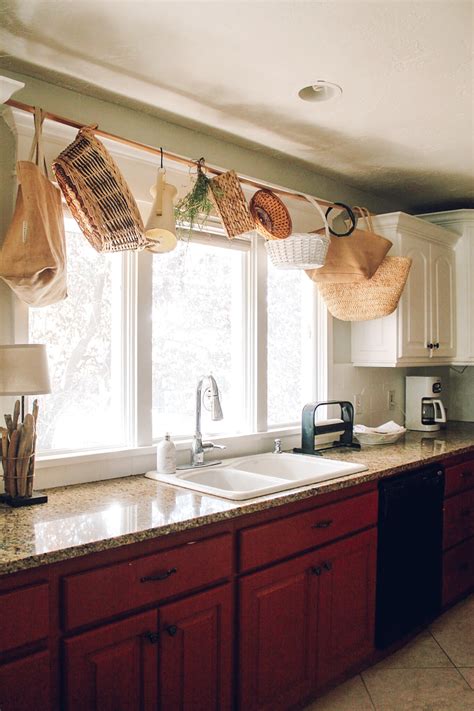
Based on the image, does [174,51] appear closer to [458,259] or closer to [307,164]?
[307,164]

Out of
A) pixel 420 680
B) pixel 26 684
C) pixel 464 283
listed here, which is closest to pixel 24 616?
pixel 26 684

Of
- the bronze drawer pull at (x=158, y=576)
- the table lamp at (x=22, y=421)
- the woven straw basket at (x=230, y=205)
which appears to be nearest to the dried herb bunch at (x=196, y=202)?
the woven straw basket at (x=230, y=205)

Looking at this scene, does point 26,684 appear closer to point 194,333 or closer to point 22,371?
point 22,371

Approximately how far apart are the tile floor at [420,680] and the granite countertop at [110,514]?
0.88m

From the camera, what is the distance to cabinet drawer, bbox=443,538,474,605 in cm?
332

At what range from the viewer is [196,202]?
101 inches

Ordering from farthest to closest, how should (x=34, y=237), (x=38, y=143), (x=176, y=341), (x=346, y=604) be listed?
(x=176, y=341), (x=346, y=604), (x=38, y=143), (x=34, y=237)

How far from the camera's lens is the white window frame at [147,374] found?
8.01ft

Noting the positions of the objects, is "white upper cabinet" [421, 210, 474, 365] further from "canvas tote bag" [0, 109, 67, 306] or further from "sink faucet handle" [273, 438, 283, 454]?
"canvas tote bag" [0, 109, 67, 306]

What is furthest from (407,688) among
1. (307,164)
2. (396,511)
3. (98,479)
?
(307,164)

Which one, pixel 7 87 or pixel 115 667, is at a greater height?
pixel 7 87

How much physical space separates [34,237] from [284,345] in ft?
5.83

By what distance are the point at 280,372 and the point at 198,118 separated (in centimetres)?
142

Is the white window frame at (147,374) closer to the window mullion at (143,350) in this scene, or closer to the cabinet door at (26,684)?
the window mullion at (143,350)
